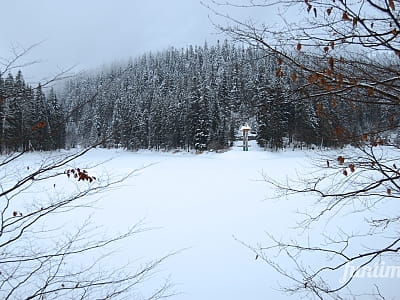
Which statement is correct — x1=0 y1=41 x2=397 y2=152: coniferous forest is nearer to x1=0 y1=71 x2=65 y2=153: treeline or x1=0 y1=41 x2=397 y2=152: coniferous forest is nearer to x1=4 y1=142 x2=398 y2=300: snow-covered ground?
x1=0 y1=71 x2=65 y2=153: treeline

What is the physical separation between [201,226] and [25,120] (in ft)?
16.6

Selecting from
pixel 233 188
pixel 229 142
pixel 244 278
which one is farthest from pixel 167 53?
pixel 244 278

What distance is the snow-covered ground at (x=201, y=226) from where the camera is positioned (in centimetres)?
390

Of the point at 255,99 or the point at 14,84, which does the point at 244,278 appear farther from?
the point at 14,84

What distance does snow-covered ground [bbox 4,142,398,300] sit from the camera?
390 centimetres

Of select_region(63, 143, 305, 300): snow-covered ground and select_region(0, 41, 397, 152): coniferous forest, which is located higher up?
select_region(0, 41, 397, 152): coniferous forest

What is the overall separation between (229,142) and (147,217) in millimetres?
24161

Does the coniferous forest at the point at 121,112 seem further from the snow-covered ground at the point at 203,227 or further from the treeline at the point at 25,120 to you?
the snow-covered ground at the point at 203,227

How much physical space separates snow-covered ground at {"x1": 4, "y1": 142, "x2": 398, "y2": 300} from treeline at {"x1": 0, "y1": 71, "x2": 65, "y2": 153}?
46cm

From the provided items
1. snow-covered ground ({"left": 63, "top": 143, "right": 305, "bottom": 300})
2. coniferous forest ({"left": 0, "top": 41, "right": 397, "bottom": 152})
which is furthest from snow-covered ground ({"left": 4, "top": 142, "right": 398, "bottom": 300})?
coniferous forest ({"left": 0, "top": 41, "right": 397, "bottom": 152})

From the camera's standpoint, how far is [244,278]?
4.11 m

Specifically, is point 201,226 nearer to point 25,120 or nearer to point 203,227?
point 203,227

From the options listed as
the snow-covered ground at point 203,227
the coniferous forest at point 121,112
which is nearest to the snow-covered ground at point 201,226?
the snow-covered ground at point 203,227

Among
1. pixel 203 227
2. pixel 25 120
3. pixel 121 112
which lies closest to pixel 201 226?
pixel 203 227
